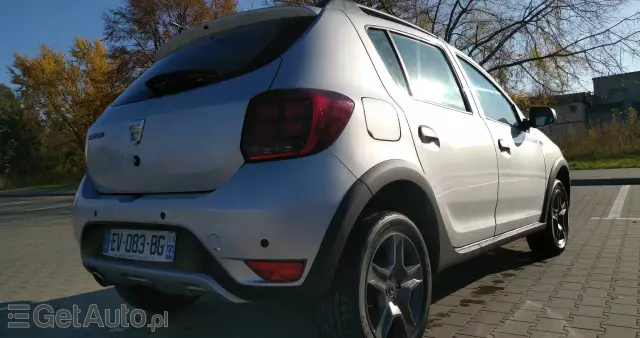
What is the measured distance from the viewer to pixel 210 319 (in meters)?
3.36

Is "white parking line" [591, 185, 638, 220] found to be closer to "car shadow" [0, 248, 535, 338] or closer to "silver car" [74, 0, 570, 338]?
"car shadow" [0, 248, 535, 338]

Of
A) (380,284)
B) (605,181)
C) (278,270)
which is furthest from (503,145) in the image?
(605,181)

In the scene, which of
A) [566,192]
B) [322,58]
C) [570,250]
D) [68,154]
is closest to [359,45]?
[322,58]

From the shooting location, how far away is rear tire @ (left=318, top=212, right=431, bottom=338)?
2.16m

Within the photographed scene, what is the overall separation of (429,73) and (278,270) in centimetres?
170

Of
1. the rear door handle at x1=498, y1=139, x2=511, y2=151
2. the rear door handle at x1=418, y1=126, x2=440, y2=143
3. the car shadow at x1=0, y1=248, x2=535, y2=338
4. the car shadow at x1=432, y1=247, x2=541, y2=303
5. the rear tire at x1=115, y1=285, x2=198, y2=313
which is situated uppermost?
the rear door handle at x1=418, y1=126, x2=440, y2=143

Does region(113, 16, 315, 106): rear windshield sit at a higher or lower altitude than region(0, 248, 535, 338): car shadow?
higher

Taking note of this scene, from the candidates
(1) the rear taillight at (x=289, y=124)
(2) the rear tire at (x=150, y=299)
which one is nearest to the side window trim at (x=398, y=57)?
→ (1) the rear taillight at (x=289, y=124)

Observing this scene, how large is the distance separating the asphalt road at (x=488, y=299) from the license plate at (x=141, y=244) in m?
0.91

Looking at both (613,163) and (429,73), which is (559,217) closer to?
(429,73)

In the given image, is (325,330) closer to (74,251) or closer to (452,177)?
(452,177)

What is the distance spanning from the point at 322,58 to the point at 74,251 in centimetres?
554

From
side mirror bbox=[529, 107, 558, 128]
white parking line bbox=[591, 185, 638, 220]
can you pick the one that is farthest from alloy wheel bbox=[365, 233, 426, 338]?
white parking line bbox=[591, 185, 638, 220]

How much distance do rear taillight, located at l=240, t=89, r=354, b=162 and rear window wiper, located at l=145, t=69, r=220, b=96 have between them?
38 centimetres
